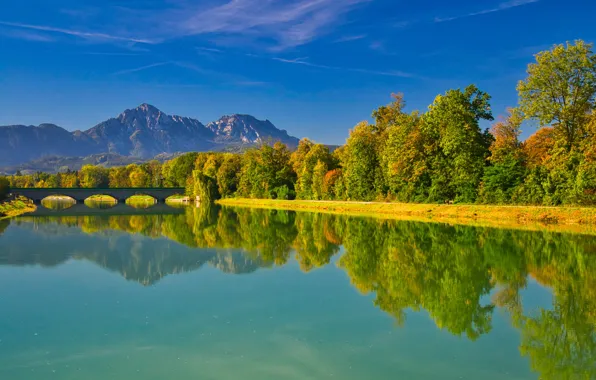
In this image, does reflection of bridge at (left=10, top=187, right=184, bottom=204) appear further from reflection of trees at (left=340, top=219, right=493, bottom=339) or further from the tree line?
reflection of trees at (left=340, top=219, right=493, bottom=339)

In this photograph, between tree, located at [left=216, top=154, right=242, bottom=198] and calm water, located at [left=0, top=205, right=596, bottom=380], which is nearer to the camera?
calm water, located at [left=0, top=205, right=596, bottom=380]

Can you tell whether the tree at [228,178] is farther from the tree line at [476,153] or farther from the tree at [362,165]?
the tree at [362,165]

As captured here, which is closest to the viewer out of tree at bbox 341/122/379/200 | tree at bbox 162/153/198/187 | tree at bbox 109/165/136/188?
tree at bbox 341/122/379/200

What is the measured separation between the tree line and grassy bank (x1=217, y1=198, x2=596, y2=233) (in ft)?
7.96

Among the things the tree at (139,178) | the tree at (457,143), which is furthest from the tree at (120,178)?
the tree at (457,143)

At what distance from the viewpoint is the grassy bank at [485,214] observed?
132ft

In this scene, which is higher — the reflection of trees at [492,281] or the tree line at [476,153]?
the tree line at [476,153]

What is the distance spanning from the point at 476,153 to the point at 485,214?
28.8ft

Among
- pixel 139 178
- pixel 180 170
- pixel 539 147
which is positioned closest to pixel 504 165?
pixel 539 147

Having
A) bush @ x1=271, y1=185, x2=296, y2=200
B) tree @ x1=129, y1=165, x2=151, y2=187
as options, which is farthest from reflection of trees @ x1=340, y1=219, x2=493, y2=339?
tree @ x1=129, y1=165, x2=151, y2=187

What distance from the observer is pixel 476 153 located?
178ft

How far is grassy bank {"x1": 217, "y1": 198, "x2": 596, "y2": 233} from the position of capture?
40.2 meters

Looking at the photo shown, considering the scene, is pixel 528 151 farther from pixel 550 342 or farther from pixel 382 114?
pixel 550 342

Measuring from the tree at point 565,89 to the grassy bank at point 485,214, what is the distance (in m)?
6.98
